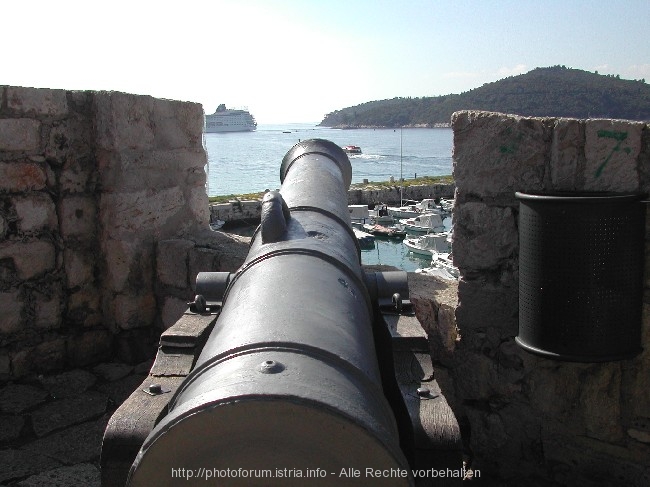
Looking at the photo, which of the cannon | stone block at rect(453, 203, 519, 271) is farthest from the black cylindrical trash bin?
the cannon

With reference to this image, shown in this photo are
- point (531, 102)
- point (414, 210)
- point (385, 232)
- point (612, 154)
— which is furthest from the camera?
point (531, 102)

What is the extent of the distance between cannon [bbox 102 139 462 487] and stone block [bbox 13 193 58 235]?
1.84 meters

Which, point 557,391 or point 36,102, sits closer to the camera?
point 557,391

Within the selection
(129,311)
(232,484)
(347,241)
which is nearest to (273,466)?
(232,484)

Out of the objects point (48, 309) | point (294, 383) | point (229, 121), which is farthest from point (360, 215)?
point (229, 121)

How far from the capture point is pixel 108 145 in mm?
4410

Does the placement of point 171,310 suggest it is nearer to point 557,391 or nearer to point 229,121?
point 557,391

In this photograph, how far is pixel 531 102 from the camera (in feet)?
171

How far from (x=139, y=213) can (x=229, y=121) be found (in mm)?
124480

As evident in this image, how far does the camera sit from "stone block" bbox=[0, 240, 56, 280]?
420 cm

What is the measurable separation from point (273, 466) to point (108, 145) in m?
3.47

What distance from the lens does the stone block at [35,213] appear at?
4.21 metres

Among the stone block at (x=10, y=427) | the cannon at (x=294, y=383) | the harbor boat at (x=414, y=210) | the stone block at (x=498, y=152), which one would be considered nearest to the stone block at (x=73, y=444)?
the stone block at (x=10, y=427)

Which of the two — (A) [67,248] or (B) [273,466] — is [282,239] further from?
(A) [67,248]
